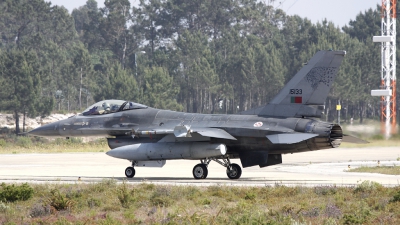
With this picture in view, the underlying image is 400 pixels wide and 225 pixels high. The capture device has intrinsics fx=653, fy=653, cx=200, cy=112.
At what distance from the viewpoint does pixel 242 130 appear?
865 inches

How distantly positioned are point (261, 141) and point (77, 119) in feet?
24.0

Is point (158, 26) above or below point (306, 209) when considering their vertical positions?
above

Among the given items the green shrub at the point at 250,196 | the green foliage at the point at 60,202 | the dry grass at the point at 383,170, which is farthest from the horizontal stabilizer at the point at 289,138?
the green foliage at the point at 60,202

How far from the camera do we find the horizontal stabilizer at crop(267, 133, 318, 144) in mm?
20547

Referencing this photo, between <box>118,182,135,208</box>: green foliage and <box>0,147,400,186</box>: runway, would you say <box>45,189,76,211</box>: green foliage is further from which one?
<box>0,147,400,186</box>: runway

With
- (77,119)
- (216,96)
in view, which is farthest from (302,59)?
(77,119)

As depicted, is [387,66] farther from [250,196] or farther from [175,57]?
[250,196]

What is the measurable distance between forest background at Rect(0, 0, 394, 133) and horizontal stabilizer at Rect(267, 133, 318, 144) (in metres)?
52.6

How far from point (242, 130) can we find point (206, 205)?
20.2ft

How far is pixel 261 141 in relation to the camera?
21766mm

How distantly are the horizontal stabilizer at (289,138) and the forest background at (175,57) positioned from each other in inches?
2071

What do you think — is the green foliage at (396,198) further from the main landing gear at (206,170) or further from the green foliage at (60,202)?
the main landing gear at (206,170)

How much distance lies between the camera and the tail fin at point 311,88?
70.8ft

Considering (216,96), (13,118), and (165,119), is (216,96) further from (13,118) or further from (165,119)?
(165,119)
